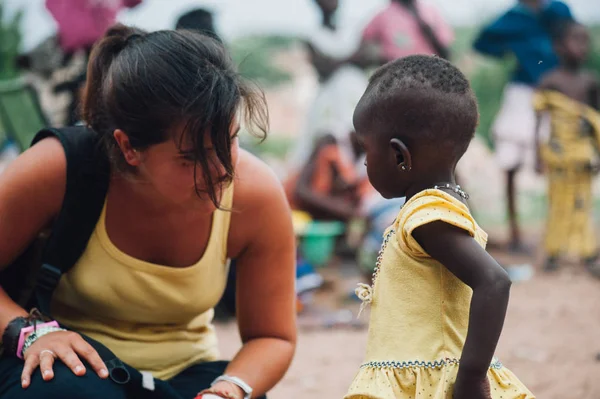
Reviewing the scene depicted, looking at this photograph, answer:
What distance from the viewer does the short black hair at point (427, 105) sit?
1.54m

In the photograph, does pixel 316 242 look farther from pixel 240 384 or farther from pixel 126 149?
pixel 126 149

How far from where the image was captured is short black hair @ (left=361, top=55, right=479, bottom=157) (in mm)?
1545

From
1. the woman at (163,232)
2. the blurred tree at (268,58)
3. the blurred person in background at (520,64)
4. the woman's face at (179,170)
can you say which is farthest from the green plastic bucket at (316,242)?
the blurred tree at (268,58)

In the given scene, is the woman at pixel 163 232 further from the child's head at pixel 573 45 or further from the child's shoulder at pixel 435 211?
the child's head at pixel 573 45

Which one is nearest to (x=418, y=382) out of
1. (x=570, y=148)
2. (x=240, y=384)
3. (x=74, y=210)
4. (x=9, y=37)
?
(x=240, y=384)

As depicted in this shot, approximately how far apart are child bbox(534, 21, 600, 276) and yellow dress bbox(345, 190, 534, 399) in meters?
4.59

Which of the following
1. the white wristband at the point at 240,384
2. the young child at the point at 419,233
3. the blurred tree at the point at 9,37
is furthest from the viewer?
the blurred tree at the point at 9,37

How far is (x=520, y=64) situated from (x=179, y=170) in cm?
538

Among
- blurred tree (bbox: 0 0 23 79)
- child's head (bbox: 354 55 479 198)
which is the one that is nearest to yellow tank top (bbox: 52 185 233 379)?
child's head (bbox: 354 55 479 198)

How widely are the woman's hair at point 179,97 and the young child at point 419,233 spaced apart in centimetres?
33

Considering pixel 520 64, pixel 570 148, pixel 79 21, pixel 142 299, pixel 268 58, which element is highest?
pixel 142 299

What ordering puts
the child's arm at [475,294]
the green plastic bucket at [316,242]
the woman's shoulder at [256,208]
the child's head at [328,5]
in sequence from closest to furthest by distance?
the child's arm at [475,294] → the woman's shoulder at [256,208] → the green plastic bucket at [316,242] → the child's head at [328,5]

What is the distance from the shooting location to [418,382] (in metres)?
1.53

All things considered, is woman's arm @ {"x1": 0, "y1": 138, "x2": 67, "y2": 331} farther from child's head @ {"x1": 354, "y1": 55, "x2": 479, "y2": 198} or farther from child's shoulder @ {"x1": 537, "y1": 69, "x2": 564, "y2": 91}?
child's shoulder @ {"x1": 537, "y1": 69, "x2": 564, "y2": 91}
